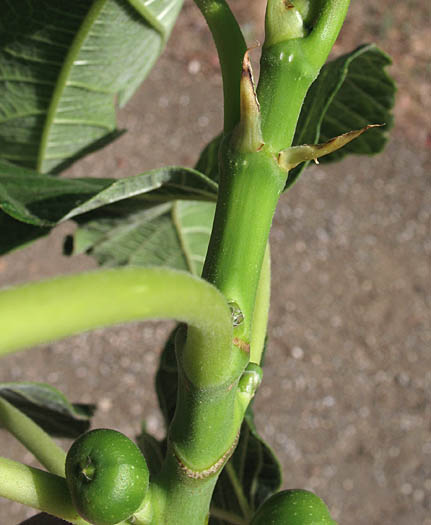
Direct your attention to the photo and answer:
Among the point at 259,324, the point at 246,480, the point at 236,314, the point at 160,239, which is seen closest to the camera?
the point at 236,314

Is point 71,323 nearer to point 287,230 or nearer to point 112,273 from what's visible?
point 112,273

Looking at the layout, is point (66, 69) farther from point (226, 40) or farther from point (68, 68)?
point (226, 40)

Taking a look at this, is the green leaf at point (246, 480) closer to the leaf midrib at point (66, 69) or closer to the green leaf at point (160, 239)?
the green leaf at point (160, 239)

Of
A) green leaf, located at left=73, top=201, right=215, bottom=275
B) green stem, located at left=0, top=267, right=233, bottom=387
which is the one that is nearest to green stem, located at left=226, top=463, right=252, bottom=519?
green leaf, located at left=73, top=201, right=215, bottom=275

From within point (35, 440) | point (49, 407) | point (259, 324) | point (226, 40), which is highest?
point (226, 40)

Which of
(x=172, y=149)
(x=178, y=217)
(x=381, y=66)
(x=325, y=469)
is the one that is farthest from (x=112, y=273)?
(x=172, y=149)

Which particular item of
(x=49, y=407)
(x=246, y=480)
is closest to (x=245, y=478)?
(x=246, y=480)
